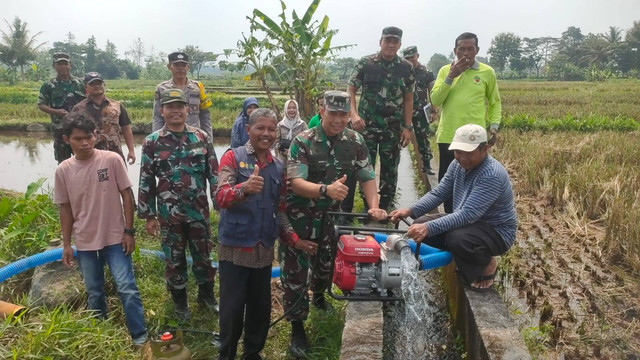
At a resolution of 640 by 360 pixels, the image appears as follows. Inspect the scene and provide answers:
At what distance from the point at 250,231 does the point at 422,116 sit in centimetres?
518

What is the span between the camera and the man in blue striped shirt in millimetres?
3225

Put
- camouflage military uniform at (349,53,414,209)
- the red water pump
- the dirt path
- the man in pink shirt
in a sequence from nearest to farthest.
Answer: the red water pump → the dirt path → the man in pink shirt → camouflage military uniform at (349,53,414,209)

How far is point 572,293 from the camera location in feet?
12.4

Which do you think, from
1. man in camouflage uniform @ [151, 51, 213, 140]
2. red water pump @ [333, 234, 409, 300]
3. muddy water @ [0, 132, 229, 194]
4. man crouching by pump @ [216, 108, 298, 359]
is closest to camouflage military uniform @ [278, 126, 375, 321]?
man crouching by pump @ [216, 108, 298, 359]

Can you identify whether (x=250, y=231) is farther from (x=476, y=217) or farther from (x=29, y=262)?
(x=29, y=262)

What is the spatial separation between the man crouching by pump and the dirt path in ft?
5.94

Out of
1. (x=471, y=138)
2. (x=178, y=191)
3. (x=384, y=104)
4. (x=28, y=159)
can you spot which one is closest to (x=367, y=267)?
(x=471, y=138)

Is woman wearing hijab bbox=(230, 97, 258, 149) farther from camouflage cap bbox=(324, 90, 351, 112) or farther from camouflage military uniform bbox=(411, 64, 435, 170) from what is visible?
camouflage military uniform bbox=(411, 64, 435, 170)

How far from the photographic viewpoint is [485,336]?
2.81 metres

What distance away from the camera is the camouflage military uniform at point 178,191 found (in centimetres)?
349

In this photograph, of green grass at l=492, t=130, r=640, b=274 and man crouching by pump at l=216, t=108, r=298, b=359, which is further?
green grass at l=492, t=130, r=640, b=274


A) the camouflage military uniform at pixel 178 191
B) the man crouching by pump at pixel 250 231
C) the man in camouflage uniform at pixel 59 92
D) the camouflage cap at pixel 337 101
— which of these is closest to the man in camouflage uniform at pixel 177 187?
the camouflage military uniform at pixel 178 191

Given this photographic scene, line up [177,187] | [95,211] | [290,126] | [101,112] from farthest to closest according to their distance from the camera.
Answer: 1. [290,126]
2. [101,112]
3. [177,187]
4. [95,211]

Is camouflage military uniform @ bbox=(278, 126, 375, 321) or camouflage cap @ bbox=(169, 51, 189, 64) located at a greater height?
camouflage cap @ bbox=(169, 51, 189, 64)
